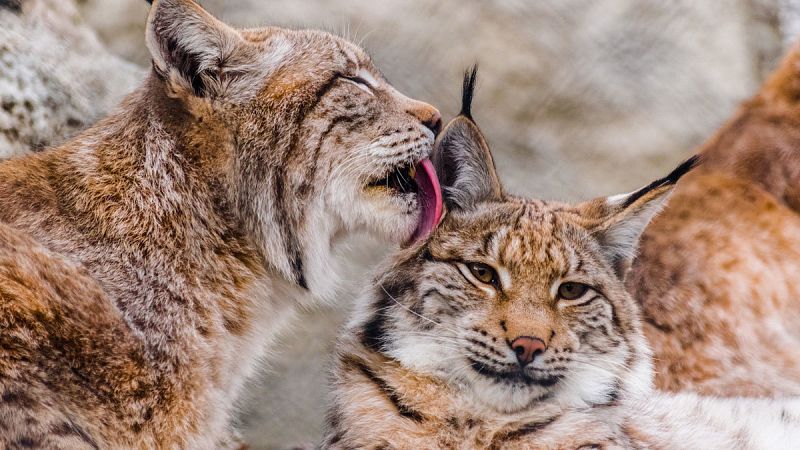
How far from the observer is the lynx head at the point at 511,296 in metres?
2.47

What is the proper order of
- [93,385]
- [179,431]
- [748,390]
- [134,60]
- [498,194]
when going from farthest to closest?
[134,60] → [748,390] → [498,194] → [179,431] → [93,385]

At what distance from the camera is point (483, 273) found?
8.66ft

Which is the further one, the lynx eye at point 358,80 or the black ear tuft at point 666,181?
the lynx eye at point 358,80

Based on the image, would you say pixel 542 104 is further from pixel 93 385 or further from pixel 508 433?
pixel 93 385

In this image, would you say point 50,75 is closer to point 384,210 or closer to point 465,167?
point 384,210

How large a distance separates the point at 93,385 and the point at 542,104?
3.67m

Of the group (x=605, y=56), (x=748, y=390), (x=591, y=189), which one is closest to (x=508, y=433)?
(x=748, y=390)

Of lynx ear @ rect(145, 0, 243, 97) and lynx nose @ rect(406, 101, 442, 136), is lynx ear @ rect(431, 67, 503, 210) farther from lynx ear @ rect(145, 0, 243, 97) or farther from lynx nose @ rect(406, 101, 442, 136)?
lynx ear @ rect(145, 0, 243, 97)

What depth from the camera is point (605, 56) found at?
5348 millimetres

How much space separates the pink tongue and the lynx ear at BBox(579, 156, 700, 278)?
1.65 ft

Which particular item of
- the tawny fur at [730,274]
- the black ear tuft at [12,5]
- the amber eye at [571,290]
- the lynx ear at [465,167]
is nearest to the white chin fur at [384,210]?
the lynx ear at [465,167]

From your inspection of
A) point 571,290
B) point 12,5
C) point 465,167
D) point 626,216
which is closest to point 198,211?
point 465,167

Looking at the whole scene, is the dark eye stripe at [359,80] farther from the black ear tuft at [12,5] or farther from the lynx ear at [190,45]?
the black ear tuft at [12,5]

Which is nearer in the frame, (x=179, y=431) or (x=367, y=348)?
(x=179, y=431)
